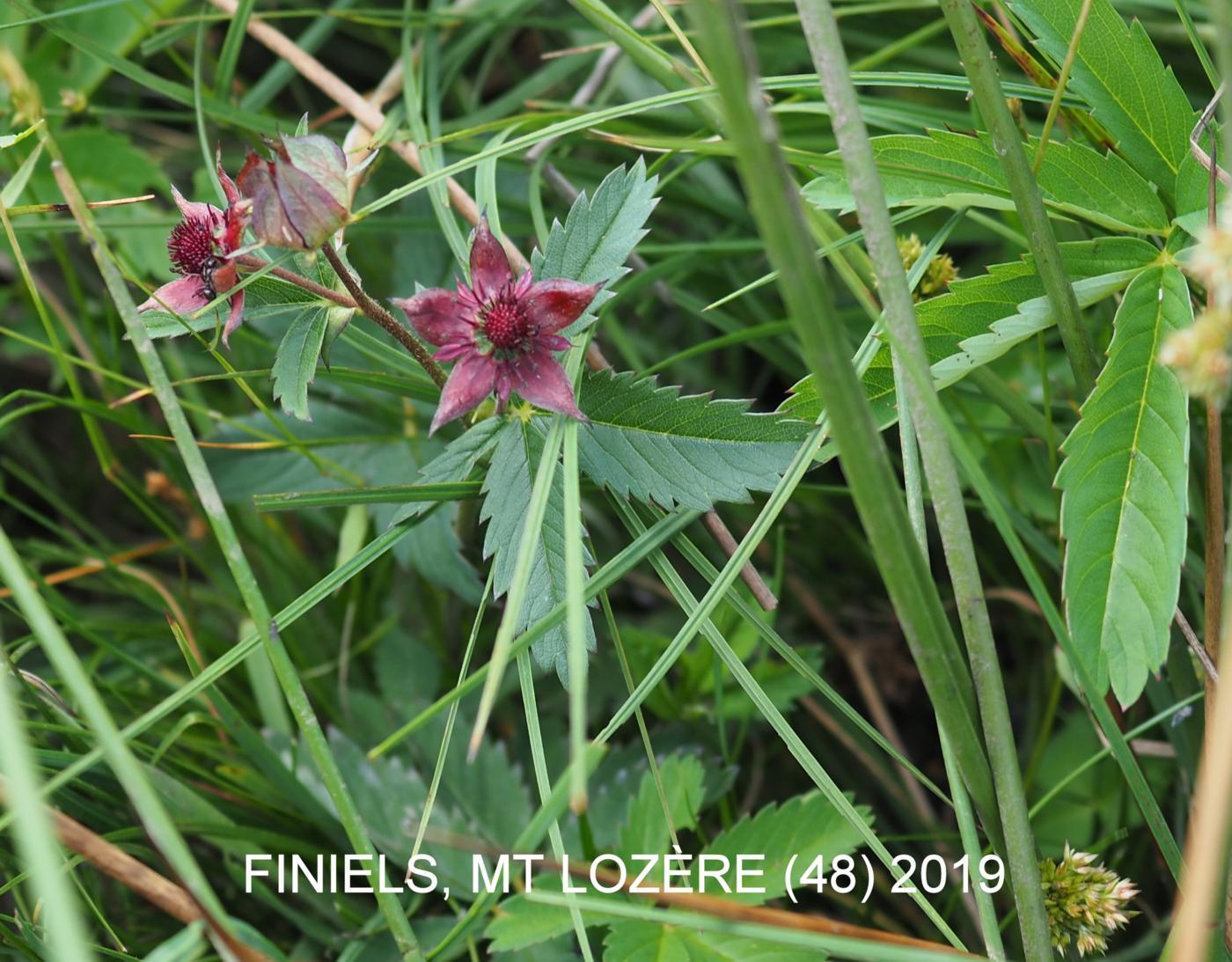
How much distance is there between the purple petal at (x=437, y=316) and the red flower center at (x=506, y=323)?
0.02 meters

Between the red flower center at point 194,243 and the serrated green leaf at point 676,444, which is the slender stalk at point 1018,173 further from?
the red flower center at point 194,243

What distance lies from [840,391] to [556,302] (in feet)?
1.18

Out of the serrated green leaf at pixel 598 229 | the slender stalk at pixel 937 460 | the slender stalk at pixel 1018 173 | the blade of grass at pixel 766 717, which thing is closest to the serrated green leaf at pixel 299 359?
the serrated green leaf at pixel 598 229

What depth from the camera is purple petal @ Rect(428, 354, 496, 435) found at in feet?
3.01

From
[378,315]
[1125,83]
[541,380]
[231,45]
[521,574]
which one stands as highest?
[231,45]

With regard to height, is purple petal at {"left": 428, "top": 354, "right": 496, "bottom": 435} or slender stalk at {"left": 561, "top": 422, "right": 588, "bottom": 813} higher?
purple petal at {"left": 428, "top": 354, "right": 496, "bottom": 435}

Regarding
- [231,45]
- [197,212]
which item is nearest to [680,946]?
[197,212]

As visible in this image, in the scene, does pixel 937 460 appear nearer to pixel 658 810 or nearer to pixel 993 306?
pixel 993 306

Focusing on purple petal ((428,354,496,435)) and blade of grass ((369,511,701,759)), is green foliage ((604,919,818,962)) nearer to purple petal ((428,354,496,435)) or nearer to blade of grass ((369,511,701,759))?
blade of grass ((369,511,701,759))

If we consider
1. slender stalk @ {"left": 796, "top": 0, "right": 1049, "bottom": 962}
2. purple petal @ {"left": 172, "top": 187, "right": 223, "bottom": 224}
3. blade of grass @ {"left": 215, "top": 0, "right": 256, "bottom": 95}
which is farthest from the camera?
blade of grass @ {"left": 215, "top": 0, "right": 256, "bottom": 95}

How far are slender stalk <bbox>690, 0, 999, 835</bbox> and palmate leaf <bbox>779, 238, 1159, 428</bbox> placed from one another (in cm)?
25

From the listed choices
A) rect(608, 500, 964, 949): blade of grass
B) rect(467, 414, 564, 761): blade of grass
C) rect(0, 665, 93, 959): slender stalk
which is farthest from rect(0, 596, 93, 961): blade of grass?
rect(608, 500, 964, 949): blade of grass

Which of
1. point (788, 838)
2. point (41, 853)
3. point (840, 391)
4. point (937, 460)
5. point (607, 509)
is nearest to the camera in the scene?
point (41, 853)

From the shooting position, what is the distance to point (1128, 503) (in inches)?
32.7
